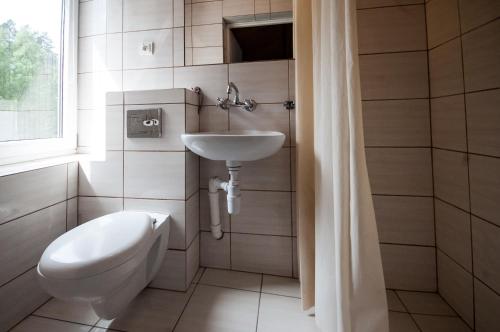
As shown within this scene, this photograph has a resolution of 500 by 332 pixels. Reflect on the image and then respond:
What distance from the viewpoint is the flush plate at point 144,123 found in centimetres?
118

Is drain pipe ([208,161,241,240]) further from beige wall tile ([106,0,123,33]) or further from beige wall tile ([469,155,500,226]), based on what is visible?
beige wall tile ([106,0,123,33])

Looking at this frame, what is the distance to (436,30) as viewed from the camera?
1.09 meters

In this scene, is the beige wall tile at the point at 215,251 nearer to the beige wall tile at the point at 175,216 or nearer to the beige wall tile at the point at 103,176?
the beige wall tile at the point at 175,216

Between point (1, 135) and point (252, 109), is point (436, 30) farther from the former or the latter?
point (1, 135)

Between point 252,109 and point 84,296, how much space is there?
3.65 feet

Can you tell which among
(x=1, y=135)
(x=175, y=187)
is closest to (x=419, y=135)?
(x=175, y=187)

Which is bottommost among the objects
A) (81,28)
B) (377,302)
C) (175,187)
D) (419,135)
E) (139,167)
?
(377,302)

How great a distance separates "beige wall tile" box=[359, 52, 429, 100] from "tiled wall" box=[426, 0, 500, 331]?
0.18 feet

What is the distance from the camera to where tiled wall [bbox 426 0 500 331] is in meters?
0.83

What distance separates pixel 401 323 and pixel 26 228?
1825mm

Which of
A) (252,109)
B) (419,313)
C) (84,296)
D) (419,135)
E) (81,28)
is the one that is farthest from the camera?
(81,28)

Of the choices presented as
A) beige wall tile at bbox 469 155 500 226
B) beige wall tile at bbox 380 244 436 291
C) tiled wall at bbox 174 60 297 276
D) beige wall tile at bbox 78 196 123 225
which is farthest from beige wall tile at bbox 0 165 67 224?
beige wall tile at bbox 469 155 500 226

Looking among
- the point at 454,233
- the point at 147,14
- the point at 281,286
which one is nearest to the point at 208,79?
the point at 147,14

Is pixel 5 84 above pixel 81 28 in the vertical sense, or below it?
below
